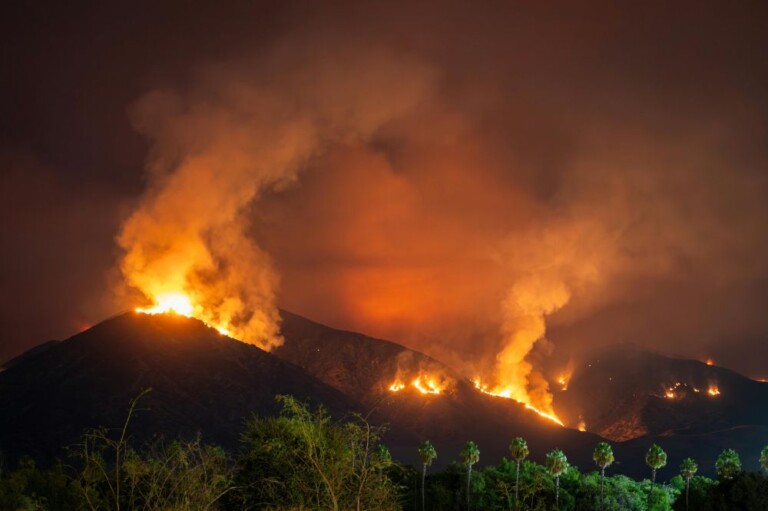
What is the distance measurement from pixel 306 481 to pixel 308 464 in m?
1.99

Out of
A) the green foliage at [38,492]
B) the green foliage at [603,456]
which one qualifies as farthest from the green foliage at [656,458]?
the green foliage at [38,492]

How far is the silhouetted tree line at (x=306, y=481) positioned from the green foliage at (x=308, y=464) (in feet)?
0.28

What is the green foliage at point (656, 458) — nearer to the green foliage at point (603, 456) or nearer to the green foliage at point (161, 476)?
the green foliage at point (603, 456)

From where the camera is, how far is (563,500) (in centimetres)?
10094

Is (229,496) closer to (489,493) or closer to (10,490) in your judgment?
(10,490)

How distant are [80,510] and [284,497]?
24.0 metres

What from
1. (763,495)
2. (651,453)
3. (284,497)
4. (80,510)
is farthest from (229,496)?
(651,453)

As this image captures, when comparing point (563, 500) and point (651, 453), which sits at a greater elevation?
point (651, 453)

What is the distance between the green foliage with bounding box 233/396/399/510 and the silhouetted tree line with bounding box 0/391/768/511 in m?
0.09

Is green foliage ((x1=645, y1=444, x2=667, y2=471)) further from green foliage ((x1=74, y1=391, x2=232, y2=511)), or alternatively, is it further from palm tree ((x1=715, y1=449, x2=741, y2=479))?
green foliage ((x1=74, y1=391, x2=232, y2=511))

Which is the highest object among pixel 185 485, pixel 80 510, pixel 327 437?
pixel 327 437

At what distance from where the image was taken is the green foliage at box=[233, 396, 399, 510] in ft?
93.0

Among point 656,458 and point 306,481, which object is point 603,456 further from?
point 306,481

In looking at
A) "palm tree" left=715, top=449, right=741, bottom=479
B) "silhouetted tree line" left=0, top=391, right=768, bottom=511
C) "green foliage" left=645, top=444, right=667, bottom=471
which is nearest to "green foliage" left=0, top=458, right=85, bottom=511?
"silhouetted tree line" left=0, top=391, right=768, bottom=511
